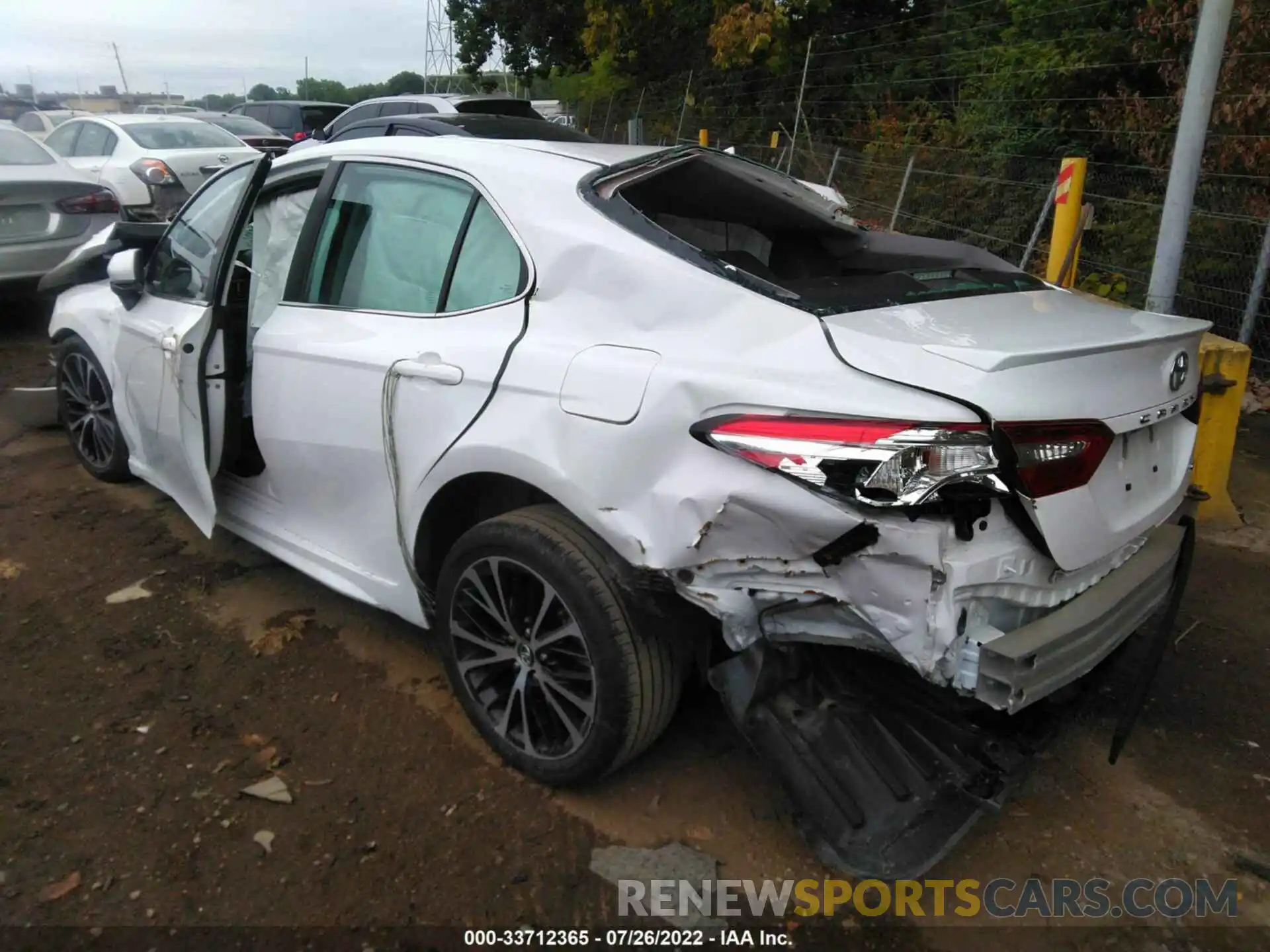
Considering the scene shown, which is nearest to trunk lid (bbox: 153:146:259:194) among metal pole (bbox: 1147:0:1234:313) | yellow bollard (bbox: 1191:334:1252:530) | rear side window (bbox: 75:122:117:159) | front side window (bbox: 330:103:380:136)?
rear side window (bbox: 75:122:117:159)

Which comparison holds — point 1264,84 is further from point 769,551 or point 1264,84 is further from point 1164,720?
point 769,551

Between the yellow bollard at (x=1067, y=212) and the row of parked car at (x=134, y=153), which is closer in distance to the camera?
the yellow bollard at (x=1067, y=212)

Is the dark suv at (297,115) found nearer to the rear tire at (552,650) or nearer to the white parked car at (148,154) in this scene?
the white parked car at (148,154)

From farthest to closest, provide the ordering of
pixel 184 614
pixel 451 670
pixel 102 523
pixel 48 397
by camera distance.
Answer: pixel 48 397 → pixel 102 523 → pixel 184 614 → pixel 451 670

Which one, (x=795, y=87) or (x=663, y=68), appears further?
(x=663, y=68)

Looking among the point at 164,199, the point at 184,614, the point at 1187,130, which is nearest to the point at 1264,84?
the point at 1187,130

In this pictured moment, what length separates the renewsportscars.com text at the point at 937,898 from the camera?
234 cm

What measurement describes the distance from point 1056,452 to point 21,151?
8.99 metres

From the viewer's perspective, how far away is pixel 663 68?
18953 mm

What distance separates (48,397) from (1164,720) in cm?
672

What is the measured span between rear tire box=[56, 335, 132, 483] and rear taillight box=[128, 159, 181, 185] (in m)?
6.08

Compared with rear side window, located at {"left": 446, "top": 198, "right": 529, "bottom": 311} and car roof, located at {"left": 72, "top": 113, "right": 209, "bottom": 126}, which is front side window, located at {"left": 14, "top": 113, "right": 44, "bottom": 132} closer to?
car roof, located at {"left": 72, "top": 113, "right": 209, "bottom": 126}

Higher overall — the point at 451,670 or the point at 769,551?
the point at 769,551

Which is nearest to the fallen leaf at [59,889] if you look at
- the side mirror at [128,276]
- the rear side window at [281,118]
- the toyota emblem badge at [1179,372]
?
the side mirror at [128,276]
